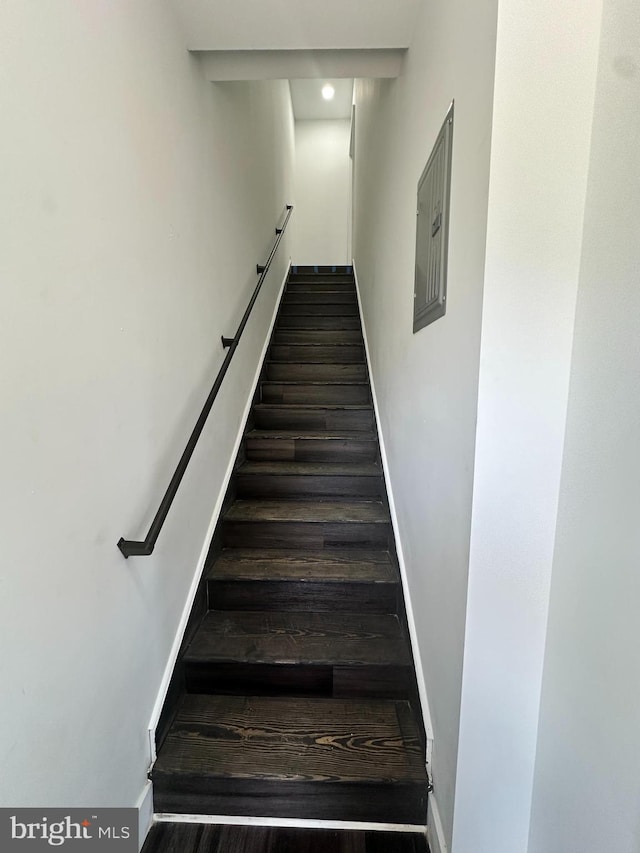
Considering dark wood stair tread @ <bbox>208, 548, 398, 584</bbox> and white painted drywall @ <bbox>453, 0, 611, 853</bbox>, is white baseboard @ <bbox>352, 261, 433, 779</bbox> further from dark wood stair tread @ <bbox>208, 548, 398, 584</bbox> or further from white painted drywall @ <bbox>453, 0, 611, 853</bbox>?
white painted drywall @ <bbox>453, 0, 611, 853</bbox>

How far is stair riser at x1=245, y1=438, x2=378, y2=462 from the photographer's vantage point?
93.7 inches

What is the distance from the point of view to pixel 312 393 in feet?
9.37

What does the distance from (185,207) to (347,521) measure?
1.44 m

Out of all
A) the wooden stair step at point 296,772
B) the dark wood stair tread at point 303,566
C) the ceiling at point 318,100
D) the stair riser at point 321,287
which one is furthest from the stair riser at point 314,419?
the ceiling at point 318,100

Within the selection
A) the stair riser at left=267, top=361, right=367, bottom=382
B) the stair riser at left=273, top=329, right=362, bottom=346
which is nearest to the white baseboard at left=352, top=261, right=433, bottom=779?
the stair riser at left=267, top=361, right=367, bottom=382

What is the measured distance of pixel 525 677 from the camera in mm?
906

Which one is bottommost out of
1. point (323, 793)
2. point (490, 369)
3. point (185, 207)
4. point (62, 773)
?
point (323, 793)

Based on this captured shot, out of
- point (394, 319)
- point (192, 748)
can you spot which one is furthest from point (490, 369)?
point (192, 748)

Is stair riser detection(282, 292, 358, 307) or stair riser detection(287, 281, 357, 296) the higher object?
stair riser detection(287, 281, 357, 296)

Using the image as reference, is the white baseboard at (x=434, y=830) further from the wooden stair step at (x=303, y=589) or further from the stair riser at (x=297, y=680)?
the wooden stair step at (x=303, y=589)

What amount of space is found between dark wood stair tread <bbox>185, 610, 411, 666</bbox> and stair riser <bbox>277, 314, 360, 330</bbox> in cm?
248

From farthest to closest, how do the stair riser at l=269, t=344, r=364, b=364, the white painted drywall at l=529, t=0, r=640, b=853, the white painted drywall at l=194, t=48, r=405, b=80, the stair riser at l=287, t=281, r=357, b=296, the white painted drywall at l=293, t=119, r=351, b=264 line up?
the white painted drywall at l=293, t=119, r=351, b=264
the stair riser at l=287, t=281, r=357, b=296
the stair riser at l=269, t=344, r=364, b=364
the white painted drywall at l=194, t=48, r=405, b=80
the white painted drywall at l=529, t=0, r=640, b=853

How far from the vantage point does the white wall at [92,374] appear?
0.73m

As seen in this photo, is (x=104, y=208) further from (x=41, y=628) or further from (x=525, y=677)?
(x=525, y=677)
